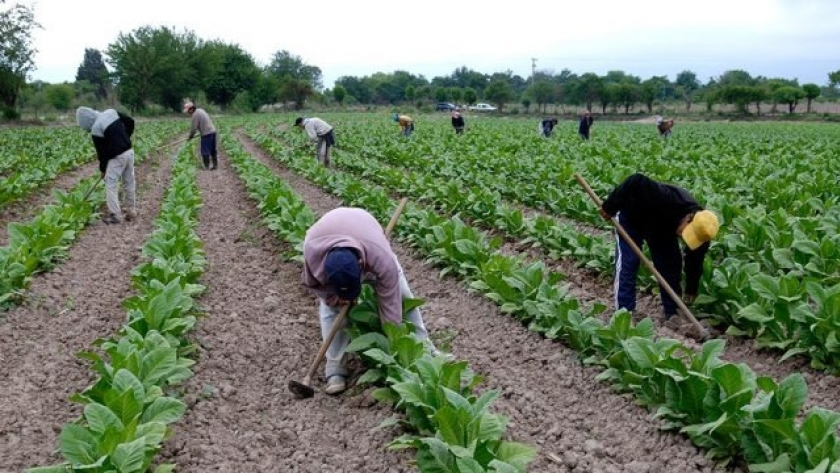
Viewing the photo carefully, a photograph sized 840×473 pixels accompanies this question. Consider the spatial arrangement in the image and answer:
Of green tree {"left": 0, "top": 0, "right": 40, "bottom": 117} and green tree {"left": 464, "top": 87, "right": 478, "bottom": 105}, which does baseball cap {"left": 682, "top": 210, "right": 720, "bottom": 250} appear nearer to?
green tree {"left": 0, "top": 0, "right": 40, "bottom": 117}

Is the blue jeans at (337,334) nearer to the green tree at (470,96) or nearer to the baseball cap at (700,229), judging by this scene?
the baseball cap at (700,229)

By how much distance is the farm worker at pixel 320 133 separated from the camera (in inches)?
667

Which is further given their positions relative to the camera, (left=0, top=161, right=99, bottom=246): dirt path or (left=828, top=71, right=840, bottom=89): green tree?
(left=828, top=71, right=840, bottom=89): green tree

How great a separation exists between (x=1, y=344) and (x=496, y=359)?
4.01 m

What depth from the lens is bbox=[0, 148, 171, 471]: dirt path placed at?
167 inches

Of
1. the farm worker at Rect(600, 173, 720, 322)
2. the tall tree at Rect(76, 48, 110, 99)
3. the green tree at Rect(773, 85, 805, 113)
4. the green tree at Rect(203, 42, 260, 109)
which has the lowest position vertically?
the farm worker at Rect(600, 173, 720, 322)

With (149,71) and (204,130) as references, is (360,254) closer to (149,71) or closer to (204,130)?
(204,130)

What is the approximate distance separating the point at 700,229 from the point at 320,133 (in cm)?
1276

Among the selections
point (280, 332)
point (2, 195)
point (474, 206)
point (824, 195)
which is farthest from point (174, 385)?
point (824, 195)

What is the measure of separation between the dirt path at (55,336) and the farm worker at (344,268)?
1.77 metres

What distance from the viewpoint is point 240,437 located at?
4.30 m

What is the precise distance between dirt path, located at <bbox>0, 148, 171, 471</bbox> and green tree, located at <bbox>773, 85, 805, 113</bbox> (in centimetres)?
6403

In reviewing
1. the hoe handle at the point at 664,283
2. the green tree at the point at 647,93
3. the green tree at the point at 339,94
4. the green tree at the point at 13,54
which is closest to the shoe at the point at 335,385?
the hoe handle at the point at 664,283

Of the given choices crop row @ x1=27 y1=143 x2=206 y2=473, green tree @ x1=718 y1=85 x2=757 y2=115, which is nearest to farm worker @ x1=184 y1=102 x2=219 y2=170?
crop row @ x1=27 y1=143 x2=206 y2=473
